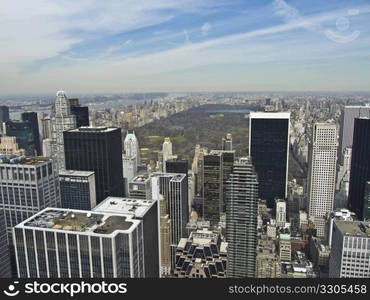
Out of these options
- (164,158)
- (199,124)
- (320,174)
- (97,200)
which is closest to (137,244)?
(199,124)

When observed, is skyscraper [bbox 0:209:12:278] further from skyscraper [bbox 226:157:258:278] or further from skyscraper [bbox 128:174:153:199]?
skyscraper [bbox 226:157:258:278]

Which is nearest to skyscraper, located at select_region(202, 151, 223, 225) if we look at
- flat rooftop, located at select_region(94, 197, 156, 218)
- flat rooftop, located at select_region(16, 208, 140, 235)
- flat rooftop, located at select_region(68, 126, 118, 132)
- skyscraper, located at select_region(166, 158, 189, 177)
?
skyscraper, located at select_region(166, 158, 189, 177)

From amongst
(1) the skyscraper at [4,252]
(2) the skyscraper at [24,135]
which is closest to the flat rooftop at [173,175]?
(1) the skyscraper at [4,252]

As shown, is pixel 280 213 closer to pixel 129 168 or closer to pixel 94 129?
pixel 129 168

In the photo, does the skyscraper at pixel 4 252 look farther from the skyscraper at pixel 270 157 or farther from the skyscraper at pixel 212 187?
the skyscraper at pixel 270 157

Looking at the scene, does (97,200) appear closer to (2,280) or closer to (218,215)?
(218,215)

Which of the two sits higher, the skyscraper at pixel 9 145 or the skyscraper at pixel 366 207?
the skyscraper at pixel 9 145
